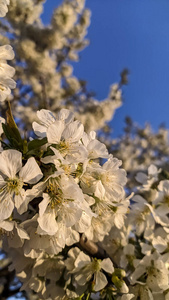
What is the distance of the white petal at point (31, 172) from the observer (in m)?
0.73

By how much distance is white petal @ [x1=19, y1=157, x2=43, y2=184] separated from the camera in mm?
729

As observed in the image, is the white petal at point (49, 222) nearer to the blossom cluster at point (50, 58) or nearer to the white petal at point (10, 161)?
the white petal at point (10, 161)

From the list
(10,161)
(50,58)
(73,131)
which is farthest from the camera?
(50,58)

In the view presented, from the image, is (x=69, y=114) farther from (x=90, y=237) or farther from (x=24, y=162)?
(x=90, y=237)

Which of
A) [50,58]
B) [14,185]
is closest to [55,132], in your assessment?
[14,185]

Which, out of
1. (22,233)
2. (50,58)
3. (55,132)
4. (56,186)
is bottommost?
(22,233)

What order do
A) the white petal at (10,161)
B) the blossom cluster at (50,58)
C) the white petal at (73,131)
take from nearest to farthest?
the white petal at (10,161), the white petal at (73,131), the blossom cluster at (50,58)

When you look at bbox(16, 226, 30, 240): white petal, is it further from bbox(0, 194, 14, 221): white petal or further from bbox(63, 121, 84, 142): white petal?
bbox(63, 121, 84, 142): white petal

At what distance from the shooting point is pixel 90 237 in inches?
41.1

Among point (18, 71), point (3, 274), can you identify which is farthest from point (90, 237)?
point (18, 71)

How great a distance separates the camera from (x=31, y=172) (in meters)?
0.74

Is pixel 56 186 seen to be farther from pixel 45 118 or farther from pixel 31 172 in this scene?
pixel 45 118

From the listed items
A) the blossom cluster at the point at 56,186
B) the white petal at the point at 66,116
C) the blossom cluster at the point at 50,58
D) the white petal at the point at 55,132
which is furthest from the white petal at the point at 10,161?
the blossom cluster at the point at 50,58

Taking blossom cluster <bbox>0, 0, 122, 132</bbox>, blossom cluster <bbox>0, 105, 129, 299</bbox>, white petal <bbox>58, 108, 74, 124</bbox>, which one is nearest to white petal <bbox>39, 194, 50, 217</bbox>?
blossom cluster <bbox>0, 105, 129, 299</bbox>
